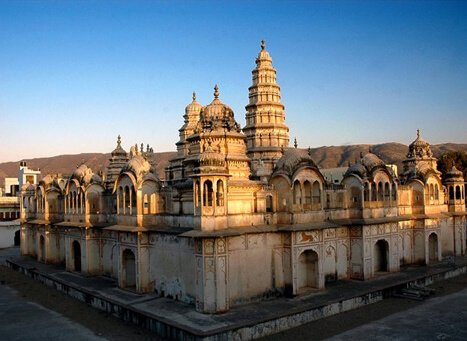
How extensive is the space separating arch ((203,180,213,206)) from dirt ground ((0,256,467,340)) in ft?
17.1

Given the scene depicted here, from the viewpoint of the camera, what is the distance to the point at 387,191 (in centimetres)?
2609

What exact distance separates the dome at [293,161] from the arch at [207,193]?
160 inches

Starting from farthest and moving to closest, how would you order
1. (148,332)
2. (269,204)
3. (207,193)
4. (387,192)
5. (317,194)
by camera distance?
1. (387,192)
2. (317,194)
3. (269,204)
4. (207,193)
5. (148,332)

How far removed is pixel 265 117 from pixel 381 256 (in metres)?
11.1

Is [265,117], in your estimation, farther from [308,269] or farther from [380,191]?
[308,269]

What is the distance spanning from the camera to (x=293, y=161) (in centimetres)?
2097

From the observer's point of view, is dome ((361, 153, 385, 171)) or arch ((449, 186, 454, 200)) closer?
dome ((361, 153, 385, 171))

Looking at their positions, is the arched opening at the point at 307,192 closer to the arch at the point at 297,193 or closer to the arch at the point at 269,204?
the arch at the point at 297,193

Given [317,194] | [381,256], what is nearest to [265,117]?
[317,194]

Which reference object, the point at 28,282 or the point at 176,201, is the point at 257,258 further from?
the point at 28,282

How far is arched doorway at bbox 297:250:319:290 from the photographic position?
21422mm

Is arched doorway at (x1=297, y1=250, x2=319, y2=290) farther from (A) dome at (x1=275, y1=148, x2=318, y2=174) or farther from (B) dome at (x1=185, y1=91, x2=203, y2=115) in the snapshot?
(B) dome at (x1=185, y1=91, x2=203, y2=115)

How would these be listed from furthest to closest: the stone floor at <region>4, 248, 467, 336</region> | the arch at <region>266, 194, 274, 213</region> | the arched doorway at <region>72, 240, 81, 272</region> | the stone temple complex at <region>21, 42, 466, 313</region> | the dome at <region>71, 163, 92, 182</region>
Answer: the arched doorway at <region>72, 240, 81, 272</region> < the dome at <region>71, 163, 92, 182</region> < the arch at <region>266, 194, 274, 213</region> < the stone temple complex at <region>21, 42, 466, 313</region> < the stone floor at <region>4, 248, 467, 336</region>

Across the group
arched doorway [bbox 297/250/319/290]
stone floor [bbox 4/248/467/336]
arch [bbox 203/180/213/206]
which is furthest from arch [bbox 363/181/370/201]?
arch [bbox 203/180/213/206]
